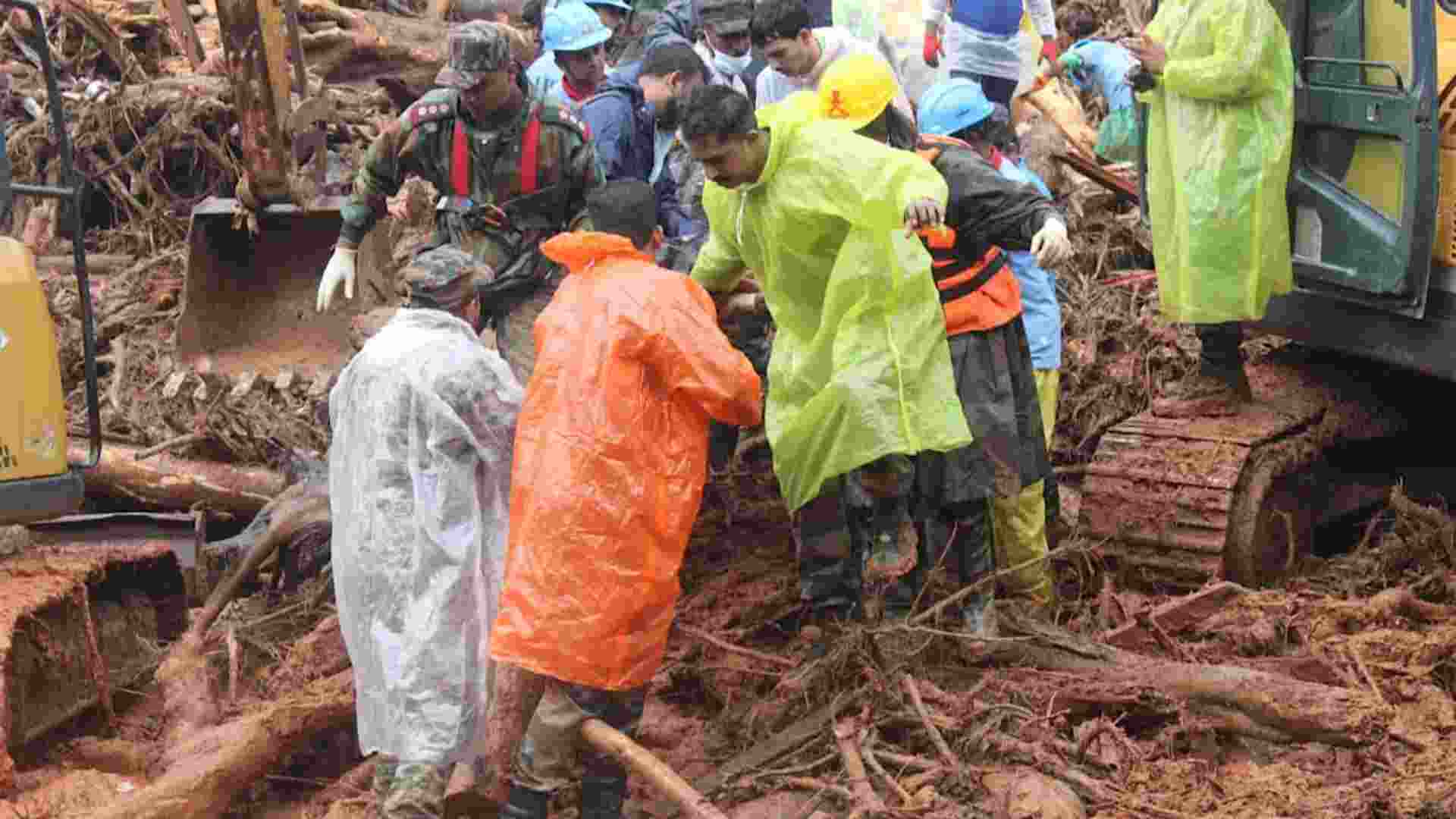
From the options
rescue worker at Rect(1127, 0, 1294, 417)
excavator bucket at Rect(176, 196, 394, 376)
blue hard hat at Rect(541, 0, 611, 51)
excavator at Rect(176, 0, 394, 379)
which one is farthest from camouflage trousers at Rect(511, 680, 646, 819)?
excavator bucket at Rect(176, 196, 394, 376)

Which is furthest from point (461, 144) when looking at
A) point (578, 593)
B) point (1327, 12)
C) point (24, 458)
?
point (1327, 12)

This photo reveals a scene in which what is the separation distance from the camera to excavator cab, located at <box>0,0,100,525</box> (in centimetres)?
636

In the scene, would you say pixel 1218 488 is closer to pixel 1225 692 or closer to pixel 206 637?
pixel 1225 692

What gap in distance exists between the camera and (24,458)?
6.43 metres

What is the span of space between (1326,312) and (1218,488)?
2.74 ft

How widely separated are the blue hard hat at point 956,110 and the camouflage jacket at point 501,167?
3.91 feet

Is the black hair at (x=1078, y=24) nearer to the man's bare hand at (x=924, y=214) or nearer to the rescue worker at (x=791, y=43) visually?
the rescue worker at (x=791, y=43)

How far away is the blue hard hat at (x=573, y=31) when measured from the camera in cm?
868

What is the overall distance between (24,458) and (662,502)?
2.32m

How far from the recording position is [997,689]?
18.9 ft

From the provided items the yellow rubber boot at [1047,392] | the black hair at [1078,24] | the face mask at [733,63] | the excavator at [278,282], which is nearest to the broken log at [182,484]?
the excavator at [278,282]

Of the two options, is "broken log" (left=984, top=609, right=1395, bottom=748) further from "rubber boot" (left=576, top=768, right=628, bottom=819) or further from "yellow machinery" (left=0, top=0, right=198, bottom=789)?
"yellow machinery" (left=0, top=0, right=198, bottom=789)

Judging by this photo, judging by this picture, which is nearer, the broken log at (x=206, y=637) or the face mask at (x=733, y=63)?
the broken log at (x=206, y=637)

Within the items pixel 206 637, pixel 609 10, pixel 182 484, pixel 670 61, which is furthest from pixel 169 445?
pixel 670 61
